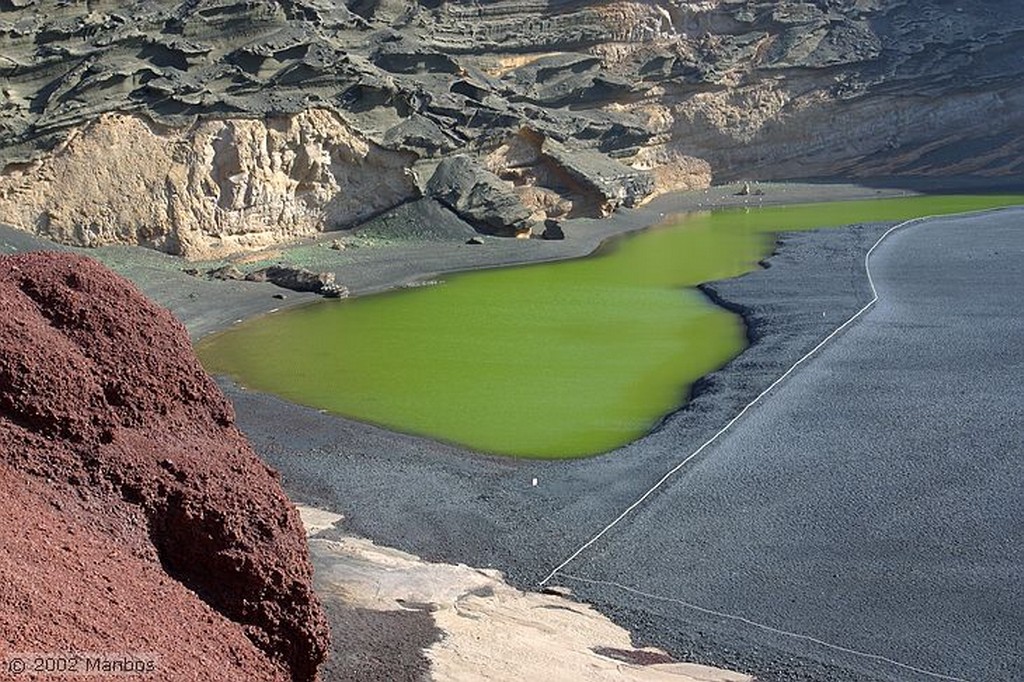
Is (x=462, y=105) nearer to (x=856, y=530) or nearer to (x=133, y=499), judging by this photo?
(x=856, y=530)

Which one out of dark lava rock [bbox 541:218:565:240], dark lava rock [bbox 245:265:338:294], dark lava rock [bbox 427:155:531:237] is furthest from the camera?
dark lava rock [bbox 541:218:565:240]

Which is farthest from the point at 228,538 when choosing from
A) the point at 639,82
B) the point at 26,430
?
the point at 639,82

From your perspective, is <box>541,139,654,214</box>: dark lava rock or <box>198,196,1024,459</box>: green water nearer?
<box>198,196,1024,459</box>: green water

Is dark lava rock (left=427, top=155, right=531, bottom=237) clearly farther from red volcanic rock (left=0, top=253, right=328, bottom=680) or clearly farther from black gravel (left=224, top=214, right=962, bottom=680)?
red volcanic rock (left=0, top=253, right=328, bottom=680)

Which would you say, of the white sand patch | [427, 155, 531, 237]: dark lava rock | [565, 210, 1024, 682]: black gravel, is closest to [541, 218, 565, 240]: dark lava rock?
[427, 155, 531, 237]: dark lava rock

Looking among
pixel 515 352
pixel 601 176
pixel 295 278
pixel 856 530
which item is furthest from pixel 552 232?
pixel 856 530
